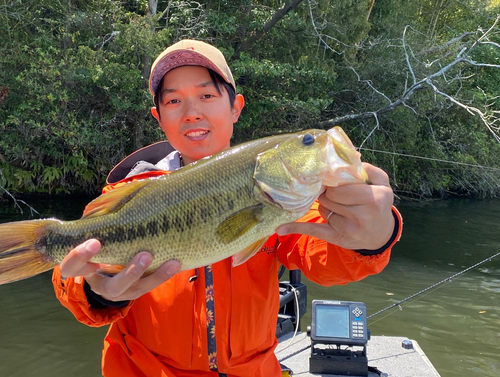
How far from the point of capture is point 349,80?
610 inches

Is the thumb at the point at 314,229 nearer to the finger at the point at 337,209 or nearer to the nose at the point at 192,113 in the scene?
the finger at the point at 337,209

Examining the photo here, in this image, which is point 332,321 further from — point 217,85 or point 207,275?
point 217,85

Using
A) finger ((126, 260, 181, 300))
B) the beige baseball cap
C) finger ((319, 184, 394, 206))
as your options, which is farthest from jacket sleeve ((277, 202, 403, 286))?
the beige baseball cap

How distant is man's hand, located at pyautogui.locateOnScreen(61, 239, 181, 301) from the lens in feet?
5.67

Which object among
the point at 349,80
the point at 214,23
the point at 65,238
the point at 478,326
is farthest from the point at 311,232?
the point at 349,80

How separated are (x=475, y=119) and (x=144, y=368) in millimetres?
19485

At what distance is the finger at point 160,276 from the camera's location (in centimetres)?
175

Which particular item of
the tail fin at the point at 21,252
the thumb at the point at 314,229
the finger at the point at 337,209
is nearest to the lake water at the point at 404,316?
the tail fin at the point at 21,252

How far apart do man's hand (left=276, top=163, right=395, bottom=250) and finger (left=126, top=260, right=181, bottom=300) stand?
1.59ft

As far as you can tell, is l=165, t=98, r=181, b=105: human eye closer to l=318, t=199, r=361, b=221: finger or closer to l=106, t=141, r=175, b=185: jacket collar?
l=106, t=141, r=175, b=185: jacket collar

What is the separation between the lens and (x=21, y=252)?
179cm

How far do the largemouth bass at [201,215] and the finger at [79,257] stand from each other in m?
0.07

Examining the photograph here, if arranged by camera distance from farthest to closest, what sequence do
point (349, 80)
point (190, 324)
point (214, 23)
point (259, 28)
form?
point (349, 80) < point (259, 28) < point (214, 23) < point (190, 324)

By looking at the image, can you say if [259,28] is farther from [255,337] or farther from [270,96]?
[255,337]
